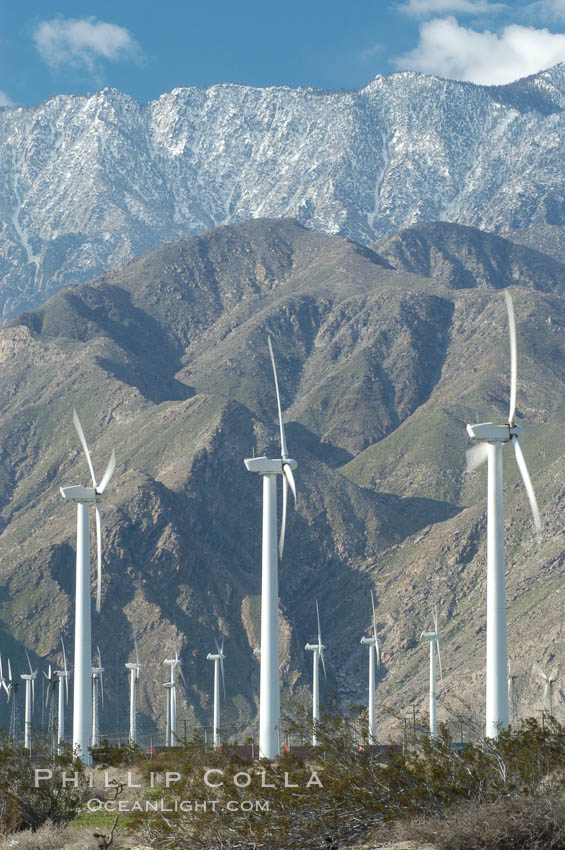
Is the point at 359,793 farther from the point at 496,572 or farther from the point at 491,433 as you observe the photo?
the point at 491,433

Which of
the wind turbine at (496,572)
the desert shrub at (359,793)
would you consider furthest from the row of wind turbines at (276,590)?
the desert shrub at (359,793)

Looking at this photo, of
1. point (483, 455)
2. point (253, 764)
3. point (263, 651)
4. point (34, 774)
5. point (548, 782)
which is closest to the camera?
point (548, 782)

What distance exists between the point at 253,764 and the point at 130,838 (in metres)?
4.03

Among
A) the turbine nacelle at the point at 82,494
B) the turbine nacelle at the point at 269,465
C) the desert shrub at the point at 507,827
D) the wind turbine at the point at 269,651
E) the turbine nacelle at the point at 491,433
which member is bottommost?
the desert shrub at the point at 507,827

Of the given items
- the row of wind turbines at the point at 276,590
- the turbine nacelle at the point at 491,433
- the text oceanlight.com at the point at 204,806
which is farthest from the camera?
the turbine nacelle at the point at 491,433

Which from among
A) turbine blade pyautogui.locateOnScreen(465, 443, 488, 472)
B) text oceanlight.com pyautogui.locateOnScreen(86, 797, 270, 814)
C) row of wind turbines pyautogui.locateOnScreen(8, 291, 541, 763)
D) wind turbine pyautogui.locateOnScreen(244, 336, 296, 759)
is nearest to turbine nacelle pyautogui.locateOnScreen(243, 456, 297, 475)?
row of wind turbines pyautogui.locateOnScreen(8, 291, 541, 763)

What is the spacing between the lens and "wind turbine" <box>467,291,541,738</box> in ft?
135

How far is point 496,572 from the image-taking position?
4288 cm

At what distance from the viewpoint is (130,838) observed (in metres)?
37.5

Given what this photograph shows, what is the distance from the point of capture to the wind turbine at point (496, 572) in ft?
135

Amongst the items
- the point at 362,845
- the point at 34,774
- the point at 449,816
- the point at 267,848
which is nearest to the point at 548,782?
the point at 449,816

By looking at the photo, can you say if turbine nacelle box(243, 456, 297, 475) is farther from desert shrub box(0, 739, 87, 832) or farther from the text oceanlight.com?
the text oceanlight.com

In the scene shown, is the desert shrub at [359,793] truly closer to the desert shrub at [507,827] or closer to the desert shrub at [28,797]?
the desert shrub at [507,827]

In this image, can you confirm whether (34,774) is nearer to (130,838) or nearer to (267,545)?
(130,838)
